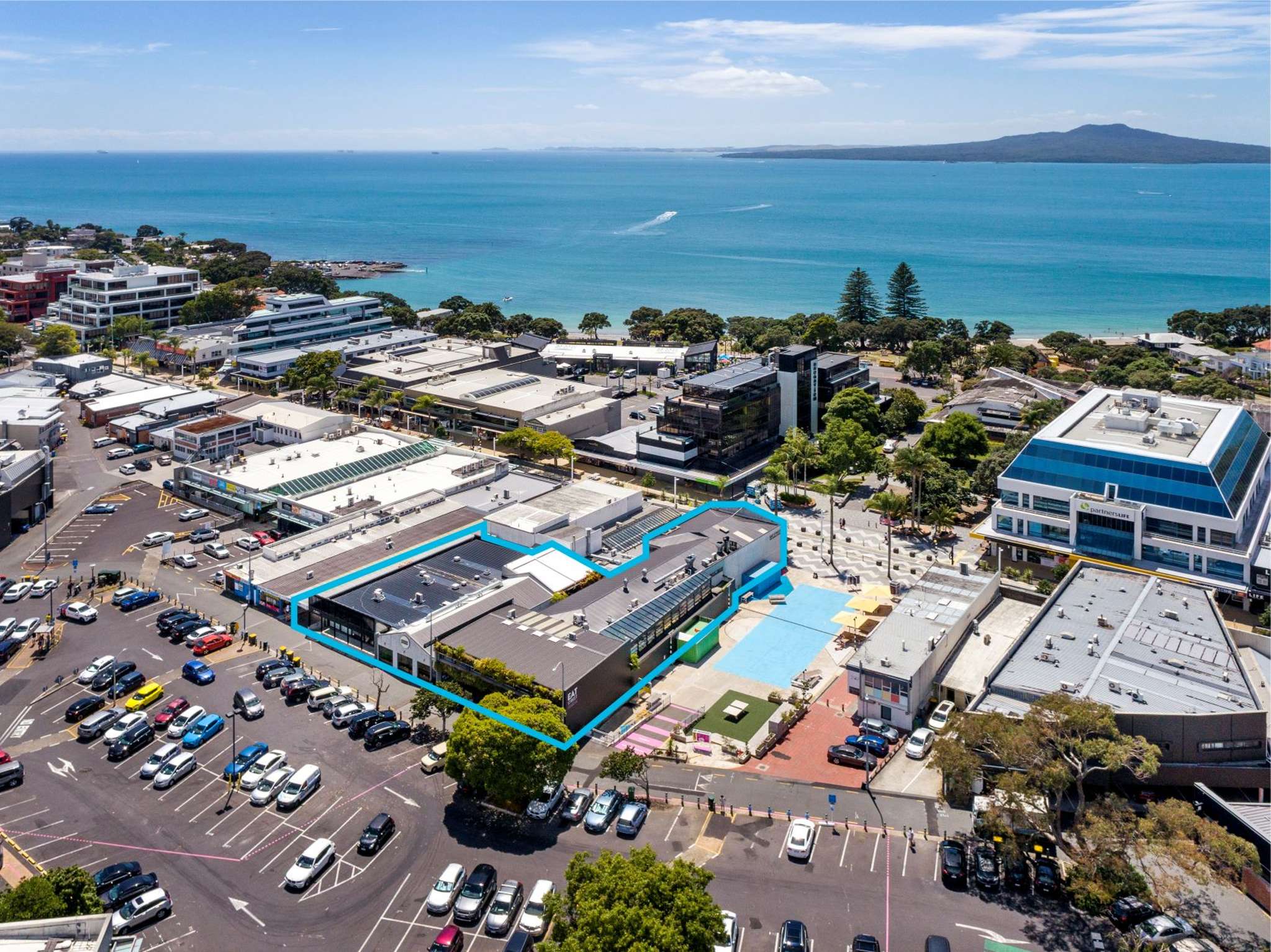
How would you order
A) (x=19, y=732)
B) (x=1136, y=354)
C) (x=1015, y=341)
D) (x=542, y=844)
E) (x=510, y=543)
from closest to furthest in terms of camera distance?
(x=542, y=844)
(x=19, y=732)
(x=510, y=543)
(x=1136, y=354)
(x=1015, y=341)

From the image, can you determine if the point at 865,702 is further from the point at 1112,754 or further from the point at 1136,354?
the point at 1136,354

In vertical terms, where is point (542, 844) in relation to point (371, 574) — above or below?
below

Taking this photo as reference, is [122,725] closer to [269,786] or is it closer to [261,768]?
[261,768]

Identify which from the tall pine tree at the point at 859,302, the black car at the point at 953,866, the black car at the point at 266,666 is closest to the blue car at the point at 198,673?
the black car at the point at 266,666

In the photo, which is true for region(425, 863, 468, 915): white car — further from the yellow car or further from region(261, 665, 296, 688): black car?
the yellow car

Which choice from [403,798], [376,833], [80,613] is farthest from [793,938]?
→ [80,613]

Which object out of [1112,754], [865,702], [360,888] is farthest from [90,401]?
[1112,754]

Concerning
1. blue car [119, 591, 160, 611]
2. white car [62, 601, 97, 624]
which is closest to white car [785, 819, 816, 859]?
blue car [119, 591, 160, 611]

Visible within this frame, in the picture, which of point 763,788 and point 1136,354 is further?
point 1136,354
